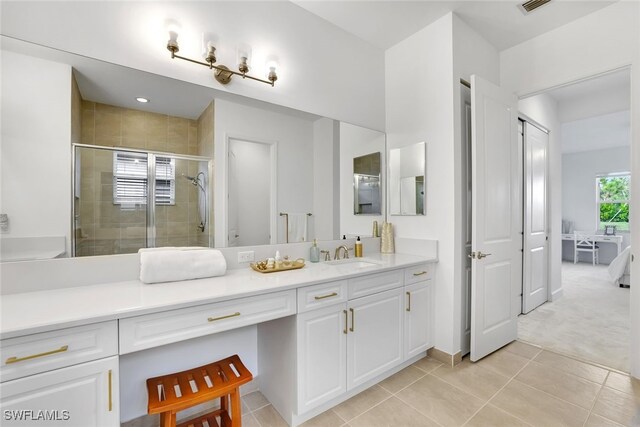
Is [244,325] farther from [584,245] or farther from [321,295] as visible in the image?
[584,245]

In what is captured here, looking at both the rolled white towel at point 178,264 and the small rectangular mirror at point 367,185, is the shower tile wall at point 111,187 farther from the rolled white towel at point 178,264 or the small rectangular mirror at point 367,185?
the small rectangular mirror at point 367,185

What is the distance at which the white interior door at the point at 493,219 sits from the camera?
237 centimetres

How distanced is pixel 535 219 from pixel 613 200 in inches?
208

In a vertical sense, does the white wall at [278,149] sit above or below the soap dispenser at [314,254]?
above

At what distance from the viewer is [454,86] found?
238 cm

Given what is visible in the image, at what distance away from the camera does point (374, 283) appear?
6.56 ft

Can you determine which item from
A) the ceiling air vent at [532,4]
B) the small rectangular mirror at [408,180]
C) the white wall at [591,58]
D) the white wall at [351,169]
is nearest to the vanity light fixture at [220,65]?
the white wall at [351,169]

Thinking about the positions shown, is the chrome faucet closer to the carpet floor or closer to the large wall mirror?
the large wall mirror

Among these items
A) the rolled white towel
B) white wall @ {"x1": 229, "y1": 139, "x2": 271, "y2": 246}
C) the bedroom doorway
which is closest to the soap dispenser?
white wall @ {"x1": 229, "y1": 139, "x2": 271, "y2": 246}

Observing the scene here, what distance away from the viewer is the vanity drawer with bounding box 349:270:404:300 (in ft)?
6.18

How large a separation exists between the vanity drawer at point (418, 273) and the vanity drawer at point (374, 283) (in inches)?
2.6

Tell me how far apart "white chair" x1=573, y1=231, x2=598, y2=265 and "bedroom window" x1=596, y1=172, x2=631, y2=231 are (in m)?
0.53

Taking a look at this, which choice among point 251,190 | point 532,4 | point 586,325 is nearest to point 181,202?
point 251,190

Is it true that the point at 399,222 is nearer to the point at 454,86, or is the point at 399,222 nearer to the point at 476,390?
the point at 454,86
